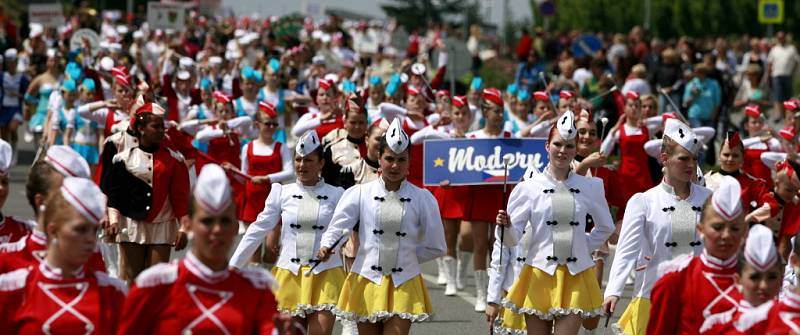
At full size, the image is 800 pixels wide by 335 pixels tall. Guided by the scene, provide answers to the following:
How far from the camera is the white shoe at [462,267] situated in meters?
14.2

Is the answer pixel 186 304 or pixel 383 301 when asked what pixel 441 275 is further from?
pixel 186 304

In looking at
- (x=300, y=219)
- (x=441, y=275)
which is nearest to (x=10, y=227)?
(x=300, y=219)

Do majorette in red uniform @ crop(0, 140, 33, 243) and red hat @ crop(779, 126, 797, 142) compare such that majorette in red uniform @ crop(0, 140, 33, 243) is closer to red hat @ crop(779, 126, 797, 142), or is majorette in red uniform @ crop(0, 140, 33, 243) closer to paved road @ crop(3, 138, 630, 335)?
paved road @ crop(3, 138, 630, 335)

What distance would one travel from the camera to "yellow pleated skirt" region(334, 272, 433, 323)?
9.56 meters

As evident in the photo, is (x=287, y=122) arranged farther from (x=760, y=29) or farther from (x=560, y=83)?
(x=760, y=29)

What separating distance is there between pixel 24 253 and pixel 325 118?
754 cm

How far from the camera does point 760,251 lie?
6812 mm

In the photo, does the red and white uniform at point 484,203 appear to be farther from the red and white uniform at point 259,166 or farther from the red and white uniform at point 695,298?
the red and white uniform at point 695,298

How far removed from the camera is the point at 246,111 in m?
18.4

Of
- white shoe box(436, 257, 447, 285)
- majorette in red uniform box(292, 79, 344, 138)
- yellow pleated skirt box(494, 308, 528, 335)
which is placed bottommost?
white shoe box(436, 257, 447, 285)

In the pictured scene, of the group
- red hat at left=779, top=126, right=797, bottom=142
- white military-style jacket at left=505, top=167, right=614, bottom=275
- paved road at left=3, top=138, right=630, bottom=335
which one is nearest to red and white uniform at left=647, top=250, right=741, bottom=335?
white military-style jacket at left=505, top=167, right=614, bottom=275

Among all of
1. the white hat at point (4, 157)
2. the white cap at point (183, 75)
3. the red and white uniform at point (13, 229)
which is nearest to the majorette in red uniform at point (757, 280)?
the red and white uniform at point (13, 229)

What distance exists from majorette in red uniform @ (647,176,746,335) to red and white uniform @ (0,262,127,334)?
221 centimetres

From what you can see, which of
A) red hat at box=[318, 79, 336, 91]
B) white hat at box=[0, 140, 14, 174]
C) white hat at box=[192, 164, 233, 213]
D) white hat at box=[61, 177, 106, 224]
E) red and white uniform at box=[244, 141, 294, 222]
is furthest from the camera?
red hat at box=[318, 79, 336, 91]
